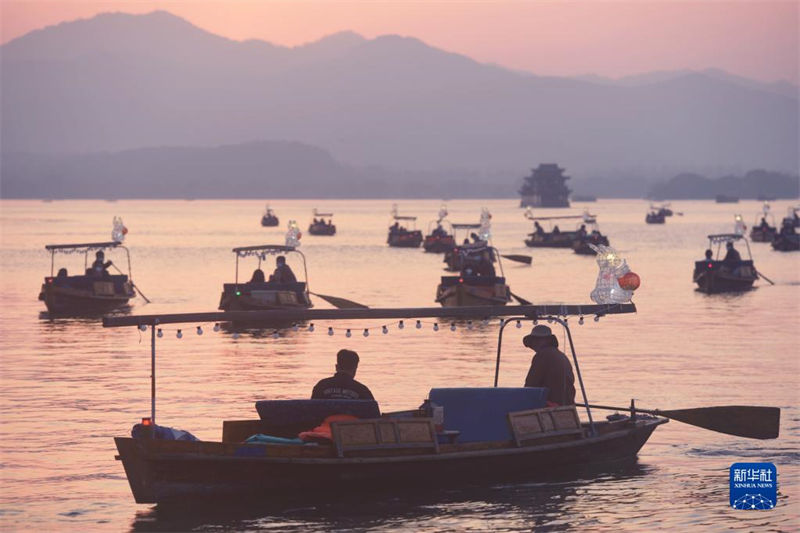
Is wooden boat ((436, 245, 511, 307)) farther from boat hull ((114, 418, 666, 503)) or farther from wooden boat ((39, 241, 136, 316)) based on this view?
boat hull ((114, 418, 666, 503))

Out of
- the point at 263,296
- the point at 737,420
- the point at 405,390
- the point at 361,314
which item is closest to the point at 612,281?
the point at 737,420

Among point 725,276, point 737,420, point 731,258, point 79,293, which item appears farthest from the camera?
point 731,258

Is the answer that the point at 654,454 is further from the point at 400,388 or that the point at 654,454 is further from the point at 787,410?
the point at 400,388

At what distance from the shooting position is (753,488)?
23.5 meters

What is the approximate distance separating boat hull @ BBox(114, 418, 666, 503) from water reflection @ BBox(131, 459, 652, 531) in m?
0.21

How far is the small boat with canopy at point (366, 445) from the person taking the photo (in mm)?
21547

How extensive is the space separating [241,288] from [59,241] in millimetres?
128282

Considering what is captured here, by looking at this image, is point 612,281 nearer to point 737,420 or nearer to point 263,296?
point 737,420

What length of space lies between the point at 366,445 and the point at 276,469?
1450 millimetres

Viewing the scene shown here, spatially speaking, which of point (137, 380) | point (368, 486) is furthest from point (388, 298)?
point (368, 486)

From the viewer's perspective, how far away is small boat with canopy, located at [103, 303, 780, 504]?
21547mm

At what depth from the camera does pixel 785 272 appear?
Answer: 324ft

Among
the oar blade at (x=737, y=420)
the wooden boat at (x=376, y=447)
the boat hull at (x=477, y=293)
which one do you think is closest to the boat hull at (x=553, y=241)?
the boat hull at (x=477, y=293)

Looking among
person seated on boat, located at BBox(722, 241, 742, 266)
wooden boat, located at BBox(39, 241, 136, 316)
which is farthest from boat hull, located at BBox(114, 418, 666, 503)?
person seated on boat, located at BBox(722, 241, 742, 266)
